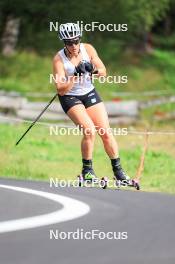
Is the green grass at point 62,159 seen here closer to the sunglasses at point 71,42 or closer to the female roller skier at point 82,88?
the female roller skier at point 82,88

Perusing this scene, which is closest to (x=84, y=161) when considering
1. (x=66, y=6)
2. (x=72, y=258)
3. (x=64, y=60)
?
(x=64, y=60)

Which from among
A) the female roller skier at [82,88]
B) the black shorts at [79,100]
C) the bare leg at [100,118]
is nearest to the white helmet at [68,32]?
the female roller skier at [82,88]

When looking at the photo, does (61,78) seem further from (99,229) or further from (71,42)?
(99,229)

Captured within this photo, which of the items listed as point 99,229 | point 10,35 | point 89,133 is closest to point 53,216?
point 99,229

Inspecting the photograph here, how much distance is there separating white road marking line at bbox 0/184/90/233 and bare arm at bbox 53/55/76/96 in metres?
1.40

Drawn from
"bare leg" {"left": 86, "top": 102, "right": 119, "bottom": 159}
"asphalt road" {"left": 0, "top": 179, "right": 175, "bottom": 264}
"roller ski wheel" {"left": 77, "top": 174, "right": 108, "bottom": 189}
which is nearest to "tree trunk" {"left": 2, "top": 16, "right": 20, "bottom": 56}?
"roller ski wheel" {"left": 77, "top": 174, "right": 108, "bottom": 189}

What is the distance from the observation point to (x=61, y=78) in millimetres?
11758

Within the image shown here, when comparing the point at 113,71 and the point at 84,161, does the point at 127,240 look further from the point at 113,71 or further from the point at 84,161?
the point at 113,71

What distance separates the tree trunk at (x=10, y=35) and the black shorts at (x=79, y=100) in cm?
2620

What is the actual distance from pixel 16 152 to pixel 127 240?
12.1 metres

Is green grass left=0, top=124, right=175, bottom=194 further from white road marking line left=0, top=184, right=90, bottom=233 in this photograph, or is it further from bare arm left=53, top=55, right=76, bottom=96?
white road marking line left=0, top=184, right=90, bottom=233

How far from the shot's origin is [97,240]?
25.1 ft

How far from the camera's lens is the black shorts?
12.3 meters

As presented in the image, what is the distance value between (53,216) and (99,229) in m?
0.86
